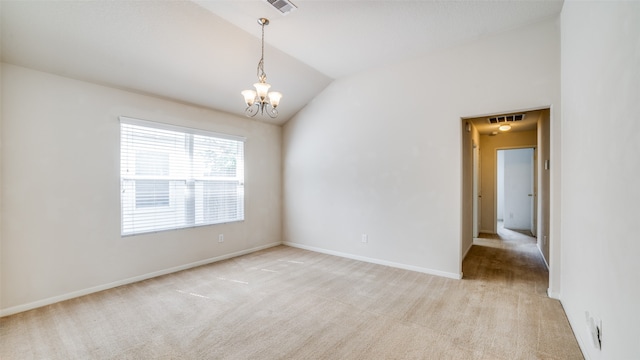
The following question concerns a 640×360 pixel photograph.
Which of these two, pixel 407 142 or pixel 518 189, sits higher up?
pixel 407 142

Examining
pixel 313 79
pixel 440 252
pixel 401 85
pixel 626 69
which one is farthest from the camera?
pixel 313 79

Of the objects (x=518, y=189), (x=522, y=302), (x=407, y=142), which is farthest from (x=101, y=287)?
(x=518, y=189)

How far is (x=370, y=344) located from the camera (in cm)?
220

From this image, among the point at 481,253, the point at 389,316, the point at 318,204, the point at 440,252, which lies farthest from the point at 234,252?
the point at 481,253

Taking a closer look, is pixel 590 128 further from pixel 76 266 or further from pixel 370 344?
pixel 76 266

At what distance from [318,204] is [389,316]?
2634 mm

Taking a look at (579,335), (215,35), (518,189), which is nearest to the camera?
(579,335)

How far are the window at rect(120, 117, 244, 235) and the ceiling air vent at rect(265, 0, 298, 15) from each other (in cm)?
225

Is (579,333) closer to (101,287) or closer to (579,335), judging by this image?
(579,335)

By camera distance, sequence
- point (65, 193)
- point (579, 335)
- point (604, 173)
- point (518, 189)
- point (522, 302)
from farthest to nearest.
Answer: point (518, 189) < point (65, 193) < point (522, 302) < point (579, 335) < point (604, 173)

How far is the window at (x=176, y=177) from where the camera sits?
352 centimetres

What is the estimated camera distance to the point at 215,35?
10.3 ft

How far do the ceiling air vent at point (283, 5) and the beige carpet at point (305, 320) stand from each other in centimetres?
303

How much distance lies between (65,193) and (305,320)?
9.73 feet
